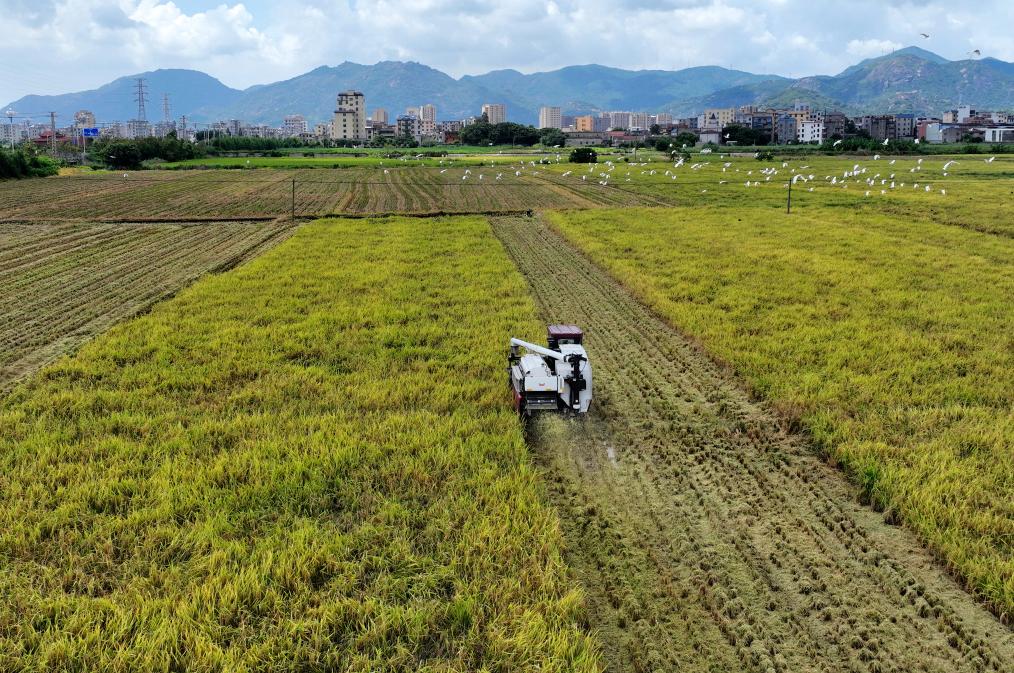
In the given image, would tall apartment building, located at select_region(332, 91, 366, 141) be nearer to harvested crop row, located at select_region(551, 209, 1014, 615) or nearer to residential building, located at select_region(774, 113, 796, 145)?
residential building, located at select_region(774, 113, 796, 145)

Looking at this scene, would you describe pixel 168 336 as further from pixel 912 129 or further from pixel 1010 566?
pixel 912 129

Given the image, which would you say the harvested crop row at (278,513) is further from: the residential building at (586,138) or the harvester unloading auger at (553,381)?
the residential building at (586,138)

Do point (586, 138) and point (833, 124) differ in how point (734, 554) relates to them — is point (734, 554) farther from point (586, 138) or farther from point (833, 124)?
point (833, 124)

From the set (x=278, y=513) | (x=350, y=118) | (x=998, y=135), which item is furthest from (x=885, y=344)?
(x=350, y=118)

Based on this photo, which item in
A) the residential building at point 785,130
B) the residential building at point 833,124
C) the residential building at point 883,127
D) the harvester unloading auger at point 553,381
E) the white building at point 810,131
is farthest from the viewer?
the residential building at point 785,130

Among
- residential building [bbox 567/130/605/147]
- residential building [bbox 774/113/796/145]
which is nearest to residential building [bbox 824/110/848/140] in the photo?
residential building [bbox 774/113/796/145]

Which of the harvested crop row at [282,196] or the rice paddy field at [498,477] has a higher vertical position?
the harvested crop row at [282,196]

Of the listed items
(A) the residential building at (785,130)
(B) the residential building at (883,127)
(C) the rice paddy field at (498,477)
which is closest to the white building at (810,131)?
(A) the residential building at (785,130)

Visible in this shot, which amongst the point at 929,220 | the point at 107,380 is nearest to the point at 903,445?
the point at 107,380
